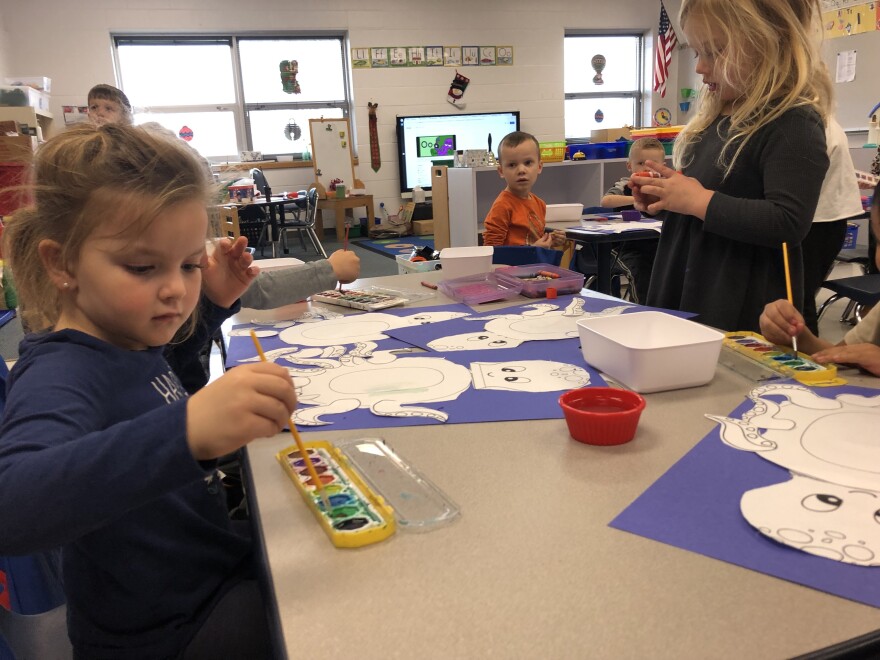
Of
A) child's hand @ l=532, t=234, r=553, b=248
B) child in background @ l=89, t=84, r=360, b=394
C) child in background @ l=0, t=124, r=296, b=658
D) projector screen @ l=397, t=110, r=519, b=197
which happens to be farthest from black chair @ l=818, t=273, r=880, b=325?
projector screen @ l=397, t=110, r=519, b=197

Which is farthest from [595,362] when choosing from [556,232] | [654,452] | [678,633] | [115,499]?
[556,232]

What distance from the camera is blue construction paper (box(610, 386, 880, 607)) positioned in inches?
18.2

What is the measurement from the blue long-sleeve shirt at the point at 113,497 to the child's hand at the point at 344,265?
0.69 m

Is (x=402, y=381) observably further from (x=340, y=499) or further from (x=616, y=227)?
(x=616, y=227)

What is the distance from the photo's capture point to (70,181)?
65 cm

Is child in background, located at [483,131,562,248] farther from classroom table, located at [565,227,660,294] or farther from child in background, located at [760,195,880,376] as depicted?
child in background, located at [760,195,880,376]

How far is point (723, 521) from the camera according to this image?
533mm

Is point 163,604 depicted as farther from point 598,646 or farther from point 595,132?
point 595,132

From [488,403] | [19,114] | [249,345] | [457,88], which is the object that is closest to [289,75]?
[457,88]

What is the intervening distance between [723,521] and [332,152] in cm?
657

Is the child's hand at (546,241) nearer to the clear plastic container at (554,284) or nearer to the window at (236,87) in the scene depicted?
the clear plastic container at (554,284)

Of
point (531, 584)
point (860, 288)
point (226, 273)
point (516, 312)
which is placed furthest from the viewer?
point (860, 288)

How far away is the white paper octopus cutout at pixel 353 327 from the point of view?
113 cm

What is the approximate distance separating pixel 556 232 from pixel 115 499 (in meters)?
2.21
